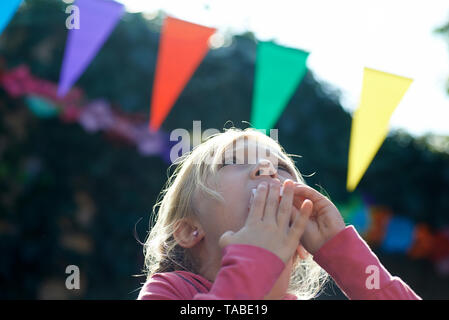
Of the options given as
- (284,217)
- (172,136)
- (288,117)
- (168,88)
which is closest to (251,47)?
(288,117)

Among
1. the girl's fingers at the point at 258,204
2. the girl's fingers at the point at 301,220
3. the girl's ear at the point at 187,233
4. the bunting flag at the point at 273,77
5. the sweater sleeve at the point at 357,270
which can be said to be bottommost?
the sweater sleeve at the point at 357,270

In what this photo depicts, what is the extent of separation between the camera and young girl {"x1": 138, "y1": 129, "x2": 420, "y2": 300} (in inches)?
42.6

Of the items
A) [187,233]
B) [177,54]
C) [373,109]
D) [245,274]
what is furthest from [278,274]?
[177,54]

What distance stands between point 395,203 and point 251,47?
1.72 metres

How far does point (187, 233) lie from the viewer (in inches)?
55.4

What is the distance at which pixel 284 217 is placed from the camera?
1.16m

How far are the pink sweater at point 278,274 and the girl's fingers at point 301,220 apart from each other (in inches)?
3.6

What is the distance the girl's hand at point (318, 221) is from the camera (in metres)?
1.29

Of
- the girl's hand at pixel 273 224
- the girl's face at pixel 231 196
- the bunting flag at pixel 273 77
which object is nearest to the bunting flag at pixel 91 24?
the bunting flag at pixel 273 77

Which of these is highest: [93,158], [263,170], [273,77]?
Answer: [273,77]

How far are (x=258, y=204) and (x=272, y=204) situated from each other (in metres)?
0.03

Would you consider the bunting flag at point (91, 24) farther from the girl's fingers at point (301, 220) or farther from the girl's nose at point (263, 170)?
the girl's fingers at point (301, 220)

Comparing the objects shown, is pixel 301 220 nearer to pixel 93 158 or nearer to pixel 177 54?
pixel 177 54

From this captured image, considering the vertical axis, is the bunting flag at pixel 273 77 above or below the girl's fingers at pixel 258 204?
above
